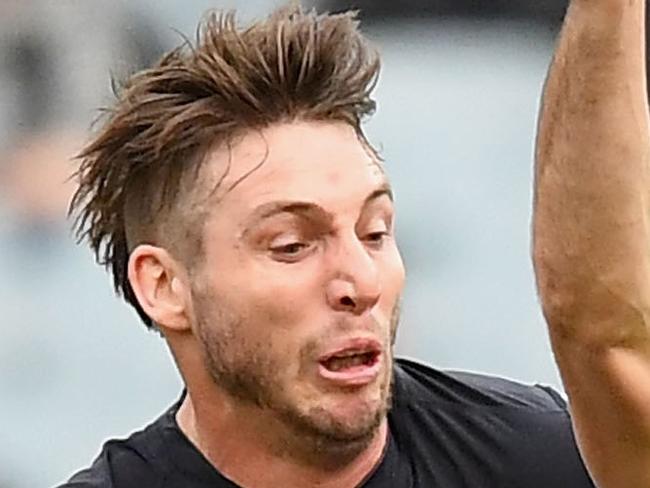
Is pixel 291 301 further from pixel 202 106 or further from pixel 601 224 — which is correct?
pixel 601 224

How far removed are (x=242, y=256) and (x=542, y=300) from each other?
514mm

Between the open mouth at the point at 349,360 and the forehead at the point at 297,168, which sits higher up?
the forehead at the point at 297,168

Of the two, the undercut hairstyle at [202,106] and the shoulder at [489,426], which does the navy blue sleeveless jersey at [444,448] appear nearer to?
the shoulder at [489,426]

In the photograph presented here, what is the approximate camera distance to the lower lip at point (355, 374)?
139 cm

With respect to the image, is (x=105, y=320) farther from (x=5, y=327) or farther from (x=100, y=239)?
(x=100, y=239)

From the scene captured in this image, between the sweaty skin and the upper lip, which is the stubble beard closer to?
the upper lip

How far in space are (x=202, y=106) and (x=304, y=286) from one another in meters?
0.20

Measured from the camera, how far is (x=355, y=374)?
1391 millimetres

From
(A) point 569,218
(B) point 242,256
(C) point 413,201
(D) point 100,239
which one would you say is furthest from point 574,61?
(C) point 413,201

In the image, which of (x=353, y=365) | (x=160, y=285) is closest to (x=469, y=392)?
(x=353, y=365)

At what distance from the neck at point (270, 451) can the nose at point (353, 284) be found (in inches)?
4.8

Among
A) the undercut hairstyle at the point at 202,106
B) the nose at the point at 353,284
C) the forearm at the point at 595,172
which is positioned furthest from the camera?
the undercut hairstyle at the point at 202,106

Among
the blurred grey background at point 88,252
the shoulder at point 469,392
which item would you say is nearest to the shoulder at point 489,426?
the shoulder at point 469,392

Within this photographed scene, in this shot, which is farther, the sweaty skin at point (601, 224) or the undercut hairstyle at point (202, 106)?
the undercut hairstyle at point (202, 106)
